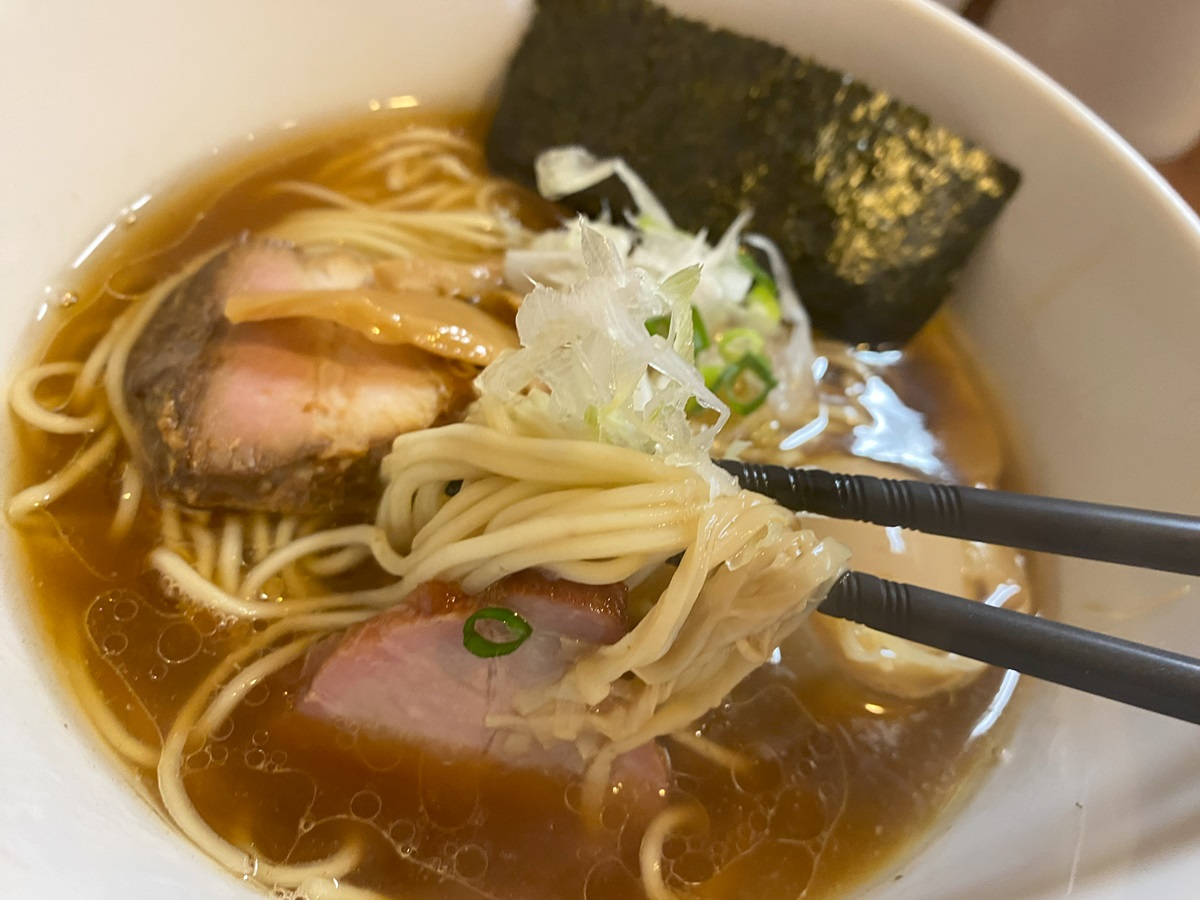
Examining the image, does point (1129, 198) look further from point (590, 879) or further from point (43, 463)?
point (43, 463)

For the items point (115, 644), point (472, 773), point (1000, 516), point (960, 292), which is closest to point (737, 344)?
point (960, 292)

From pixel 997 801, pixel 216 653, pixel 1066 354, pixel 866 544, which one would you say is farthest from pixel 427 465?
pixel 1066 354

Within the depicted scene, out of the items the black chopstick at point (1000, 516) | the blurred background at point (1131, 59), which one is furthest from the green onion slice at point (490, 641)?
the blurred background at point (1131, 59)

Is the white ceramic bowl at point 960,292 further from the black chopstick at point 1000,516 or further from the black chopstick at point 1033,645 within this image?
the black chopstick at point 1000,516

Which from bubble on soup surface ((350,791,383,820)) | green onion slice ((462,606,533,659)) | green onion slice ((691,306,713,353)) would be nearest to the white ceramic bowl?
bubble on soup surface ((350,791,383,820))

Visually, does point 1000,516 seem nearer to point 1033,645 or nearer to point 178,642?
point 1033,645

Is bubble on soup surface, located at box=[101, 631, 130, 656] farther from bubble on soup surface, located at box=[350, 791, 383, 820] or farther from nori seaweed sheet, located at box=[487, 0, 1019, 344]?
nori seaweed sheet, located at box=[487, 0, 1019, 344]
